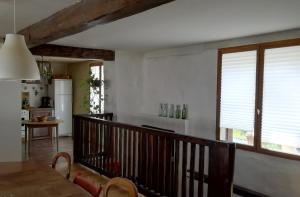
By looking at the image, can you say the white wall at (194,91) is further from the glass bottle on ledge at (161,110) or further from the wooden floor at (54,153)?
the wooden floor at (54,153)

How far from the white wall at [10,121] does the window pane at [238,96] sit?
344 cm

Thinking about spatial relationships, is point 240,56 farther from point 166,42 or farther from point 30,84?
point 30,84

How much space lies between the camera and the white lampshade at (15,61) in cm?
186

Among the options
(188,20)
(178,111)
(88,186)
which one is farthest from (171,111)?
(88,186)

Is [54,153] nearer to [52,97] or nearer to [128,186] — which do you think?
[52,97]

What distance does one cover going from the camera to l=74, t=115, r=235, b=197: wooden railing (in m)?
2.79

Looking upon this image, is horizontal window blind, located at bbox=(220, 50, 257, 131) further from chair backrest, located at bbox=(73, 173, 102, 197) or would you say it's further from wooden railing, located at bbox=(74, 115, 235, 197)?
chair backrest, located at bbox=(73, 173, 102, 197)

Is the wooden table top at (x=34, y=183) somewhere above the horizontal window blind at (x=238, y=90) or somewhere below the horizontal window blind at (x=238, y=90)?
below

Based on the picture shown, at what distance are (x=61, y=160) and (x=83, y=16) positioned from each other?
12.5 feet

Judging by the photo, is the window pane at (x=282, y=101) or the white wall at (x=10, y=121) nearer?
the window pane at (x=282, y=101)

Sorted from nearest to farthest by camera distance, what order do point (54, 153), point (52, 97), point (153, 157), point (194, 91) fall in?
point (153, 157)
point (194, 91)
point (54, 153)
point (52, 97)

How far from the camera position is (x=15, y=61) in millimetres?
1864

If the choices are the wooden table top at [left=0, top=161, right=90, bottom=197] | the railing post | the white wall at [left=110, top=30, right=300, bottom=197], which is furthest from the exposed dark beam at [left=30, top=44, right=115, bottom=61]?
the railing post

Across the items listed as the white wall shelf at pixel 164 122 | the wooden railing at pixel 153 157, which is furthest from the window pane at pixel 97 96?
the wooden railing at pixel 153 157
